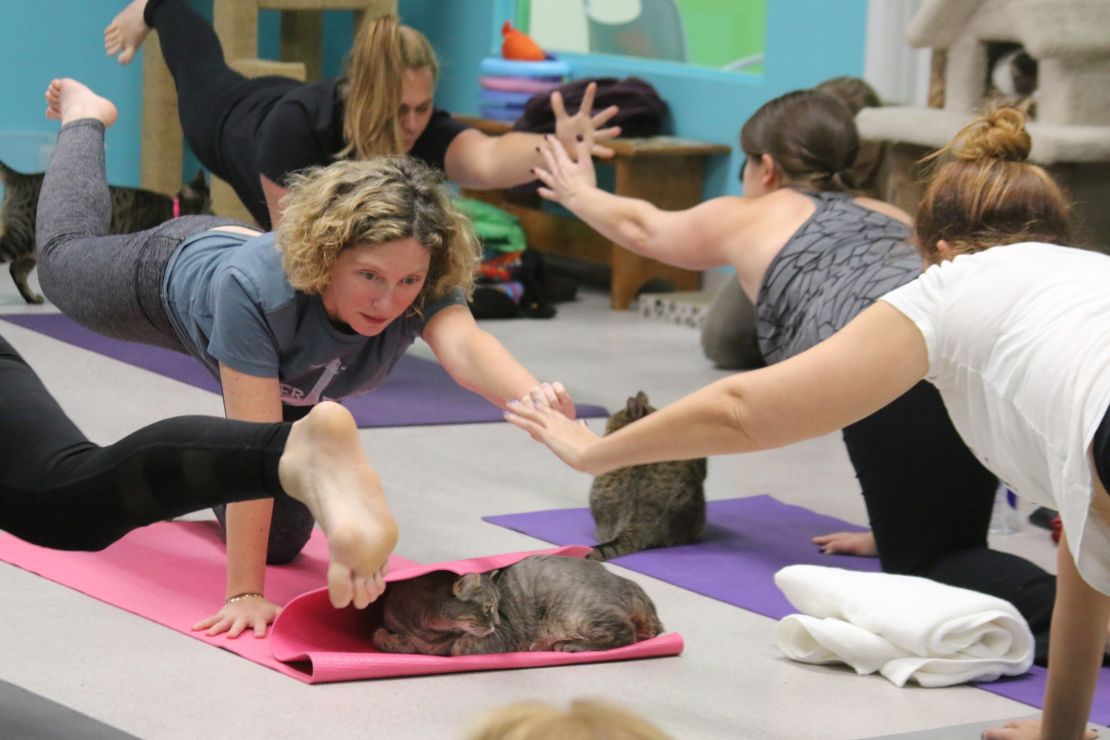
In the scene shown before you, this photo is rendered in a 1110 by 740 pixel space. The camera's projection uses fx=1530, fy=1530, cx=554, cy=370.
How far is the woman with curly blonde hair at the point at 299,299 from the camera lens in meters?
2.44

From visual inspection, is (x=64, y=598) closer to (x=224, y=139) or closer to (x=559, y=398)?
(x=559, y=398)

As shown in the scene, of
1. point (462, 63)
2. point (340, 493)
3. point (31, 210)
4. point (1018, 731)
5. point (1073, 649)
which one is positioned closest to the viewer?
point (340, 493)

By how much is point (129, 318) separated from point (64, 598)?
52 cm

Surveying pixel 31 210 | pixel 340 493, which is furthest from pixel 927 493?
pixel 31 210

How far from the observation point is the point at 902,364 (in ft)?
6.50

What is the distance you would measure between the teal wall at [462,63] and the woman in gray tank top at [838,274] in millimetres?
2204

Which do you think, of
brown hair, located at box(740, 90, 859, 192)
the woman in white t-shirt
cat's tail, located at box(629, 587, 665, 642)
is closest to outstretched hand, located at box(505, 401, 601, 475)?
the woman in white t-shirt

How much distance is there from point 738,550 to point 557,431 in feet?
3.20

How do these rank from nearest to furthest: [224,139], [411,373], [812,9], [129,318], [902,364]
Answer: [902,364], [129,318], [224,139], [411,373], [812,9]

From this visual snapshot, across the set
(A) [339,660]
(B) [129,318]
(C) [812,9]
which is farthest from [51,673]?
(C) [812,9]

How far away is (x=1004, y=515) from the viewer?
3.46m

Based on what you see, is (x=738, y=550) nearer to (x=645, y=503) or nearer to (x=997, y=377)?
(x=645, y=503)

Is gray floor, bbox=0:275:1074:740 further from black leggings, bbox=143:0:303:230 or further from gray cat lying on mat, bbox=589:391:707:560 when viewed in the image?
black leggings, bbox=143:0:303:230

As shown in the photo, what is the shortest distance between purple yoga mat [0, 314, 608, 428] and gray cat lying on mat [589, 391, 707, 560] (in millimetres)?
1057
